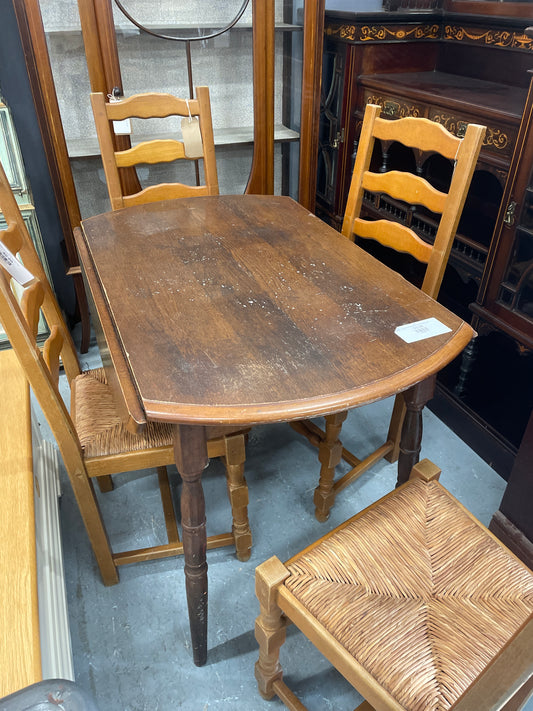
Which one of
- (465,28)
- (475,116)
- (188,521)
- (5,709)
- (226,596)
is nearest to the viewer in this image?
(5,709)

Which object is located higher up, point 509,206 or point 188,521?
point 509,206

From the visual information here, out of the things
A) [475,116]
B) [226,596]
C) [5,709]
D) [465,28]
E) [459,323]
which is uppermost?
[465,28]

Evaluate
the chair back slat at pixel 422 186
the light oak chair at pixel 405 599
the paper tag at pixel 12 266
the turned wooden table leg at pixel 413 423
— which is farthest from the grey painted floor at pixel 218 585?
the paper tag at pixel 12 266

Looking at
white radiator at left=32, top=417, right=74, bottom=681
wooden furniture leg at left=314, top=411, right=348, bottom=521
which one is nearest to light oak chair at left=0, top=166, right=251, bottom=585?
white radiator at left=32, top=417, right=74, bottom=681

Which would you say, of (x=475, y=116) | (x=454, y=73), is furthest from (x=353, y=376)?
(x=454, y=73)

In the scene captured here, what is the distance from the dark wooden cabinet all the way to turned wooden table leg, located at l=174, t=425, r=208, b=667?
119 centimetres

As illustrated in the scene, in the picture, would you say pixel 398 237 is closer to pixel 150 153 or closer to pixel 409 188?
pixel 409 188

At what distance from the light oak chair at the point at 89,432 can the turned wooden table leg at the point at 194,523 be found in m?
0.06

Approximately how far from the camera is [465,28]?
220 centimetres

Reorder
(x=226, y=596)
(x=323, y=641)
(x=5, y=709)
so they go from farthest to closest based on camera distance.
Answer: (x=226, y=596) → (x=323, y=641) → (x=5, y=709)

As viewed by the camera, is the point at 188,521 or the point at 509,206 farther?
the point at 509,206

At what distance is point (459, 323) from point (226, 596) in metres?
0.97

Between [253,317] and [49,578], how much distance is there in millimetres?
752

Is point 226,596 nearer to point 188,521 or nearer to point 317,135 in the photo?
point 188,521
